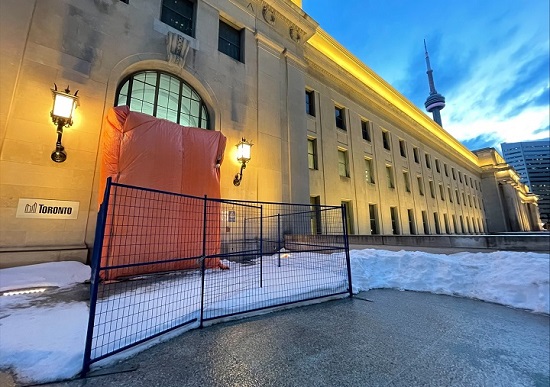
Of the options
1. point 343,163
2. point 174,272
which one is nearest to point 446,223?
point 343,163

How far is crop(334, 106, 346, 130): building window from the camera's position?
1516 cm

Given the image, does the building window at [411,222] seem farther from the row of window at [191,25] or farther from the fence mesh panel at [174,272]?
the row of window at [191,25]

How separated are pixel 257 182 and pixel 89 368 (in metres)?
7.44

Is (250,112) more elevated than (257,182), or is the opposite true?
(250,112)

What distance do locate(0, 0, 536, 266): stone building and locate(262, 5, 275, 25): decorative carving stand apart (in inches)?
2.6

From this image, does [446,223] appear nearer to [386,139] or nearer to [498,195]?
[386,139]

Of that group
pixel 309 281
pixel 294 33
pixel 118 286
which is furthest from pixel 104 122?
pixel 294 33

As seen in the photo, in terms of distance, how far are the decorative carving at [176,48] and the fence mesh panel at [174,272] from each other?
4.82m

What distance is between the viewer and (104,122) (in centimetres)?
599

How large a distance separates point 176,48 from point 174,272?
23.3 ft

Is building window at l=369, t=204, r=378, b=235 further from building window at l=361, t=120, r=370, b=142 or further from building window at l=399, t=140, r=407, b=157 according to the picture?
building window at l=399, t=140, r=407, b=157

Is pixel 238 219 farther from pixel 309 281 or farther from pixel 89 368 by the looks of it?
pixel 89 368

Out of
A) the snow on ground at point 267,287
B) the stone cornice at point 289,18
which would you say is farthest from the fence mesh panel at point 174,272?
the stone cornice at point 289,18

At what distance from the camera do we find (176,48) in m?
7.62
